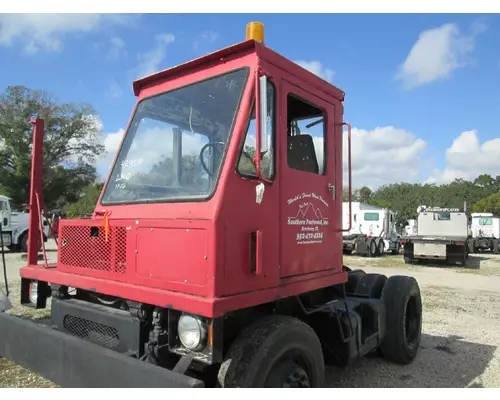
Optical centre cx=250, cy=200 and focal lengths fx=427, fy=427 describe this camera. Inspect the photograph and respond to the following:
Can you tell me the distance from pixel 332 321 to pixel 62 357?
2232mm

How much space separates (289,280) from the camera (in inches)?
126

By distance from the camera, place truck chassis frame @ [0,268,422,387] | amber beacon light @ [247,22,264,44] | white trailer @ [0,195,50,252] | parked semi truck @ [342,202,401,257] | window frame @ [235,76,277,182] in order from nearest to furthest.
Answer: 1. truck chassis frame @ [0,268,422,387]
2. window frame @ [235,76,277,182]
3. amber beacon light @ [247,22,264,44]
4. white trailer @ [0,195,50,252]
5. parked semi truck @ [342,202,401,257]

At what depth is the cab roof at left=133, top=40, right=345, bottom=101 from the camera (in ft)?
10.0

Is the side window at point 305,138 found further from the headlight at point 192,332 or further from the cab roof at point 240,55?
the headlight at point 192,332

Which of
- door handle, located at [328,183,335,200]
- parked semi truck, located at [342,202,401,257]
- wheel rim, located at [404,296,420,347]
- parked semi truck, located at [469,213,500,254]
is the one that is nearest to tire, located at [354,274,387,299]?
wheel rim, located at [404,296,420,347]

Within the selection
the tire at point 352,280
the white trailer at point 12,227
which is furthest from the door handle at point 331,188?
the white trailer at point 12,227

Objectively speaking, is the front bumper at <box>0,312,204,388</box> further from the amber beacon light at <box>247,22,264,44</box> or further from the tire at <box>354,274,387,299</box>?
the tire at <box>354,274,387,299</box>

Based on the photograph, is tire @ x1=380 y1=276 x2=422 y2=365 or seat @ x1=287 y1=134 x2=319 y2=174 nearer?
seat @ x1=287 y1=134 x2=319 y2=174

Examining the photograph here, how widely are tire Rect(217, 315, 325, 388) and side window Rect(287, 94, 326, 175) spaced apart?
1.28 metres

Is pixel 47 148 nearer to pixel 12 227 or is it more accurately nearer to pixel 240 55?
pixel 12 227

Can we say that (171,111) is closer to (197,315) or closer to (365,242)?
(197,315)

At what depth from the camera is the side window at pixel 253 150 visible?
2.87 meters

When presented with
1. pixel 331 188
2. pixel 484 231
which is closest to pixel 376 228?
pixel 484 231

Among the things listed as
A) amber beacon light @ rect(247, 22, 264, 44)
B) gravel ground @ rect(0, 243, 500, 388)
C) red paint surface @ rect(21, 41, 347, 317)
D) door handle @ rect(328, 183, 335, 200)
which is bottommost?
gravel ground @ rect(0, 243, 500, 388)
